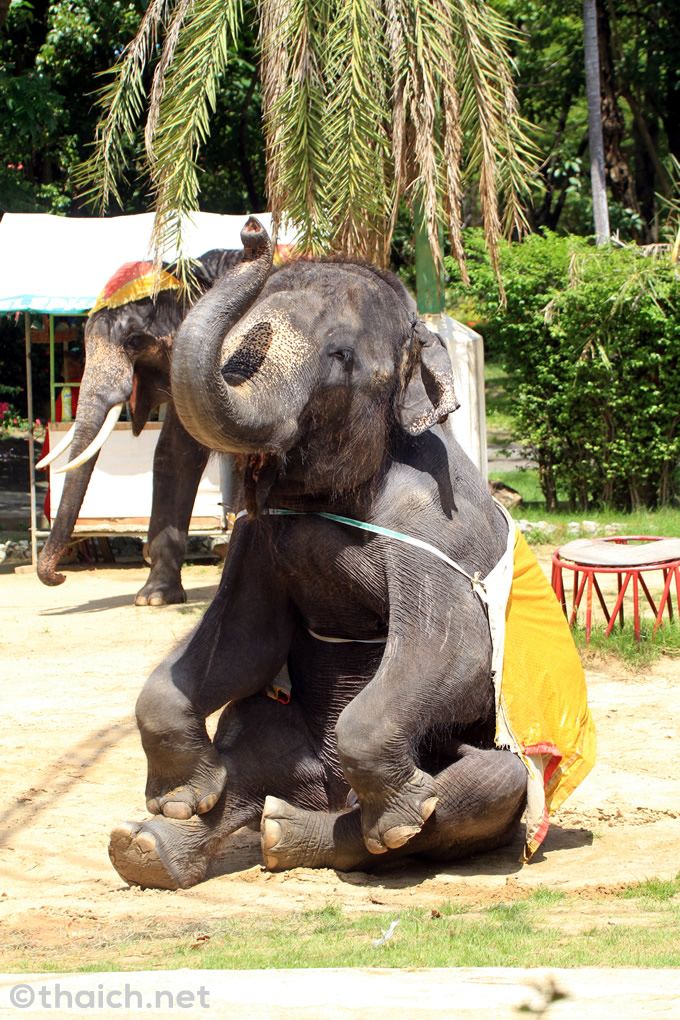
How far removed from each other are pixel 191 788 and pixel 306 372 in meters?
1.35

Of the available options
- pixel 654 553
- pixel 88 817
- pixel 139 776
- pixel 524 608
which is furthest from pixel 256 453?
pixel 654 553

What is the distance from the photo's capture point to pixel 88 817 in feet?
15.9

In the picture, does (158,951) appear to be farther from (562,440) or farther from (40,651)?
(562,440)

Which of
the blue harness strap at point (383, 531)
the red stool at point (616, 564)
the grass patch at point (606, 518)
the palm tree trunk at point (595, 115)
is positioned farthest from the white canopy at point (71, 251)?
the blue harness strap at point (383, 531)

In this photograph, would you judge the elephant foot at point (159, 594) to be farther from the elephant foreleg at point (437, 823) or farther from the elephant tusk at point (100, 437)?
the elephant foreleg at point (437, 823)

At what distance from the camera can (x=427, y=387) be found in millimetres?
3984

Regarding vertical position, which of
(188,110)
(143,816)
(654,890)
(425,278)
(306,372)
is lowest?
(143,816)

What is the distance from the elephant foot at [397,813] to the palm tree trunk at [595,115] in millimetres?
13241

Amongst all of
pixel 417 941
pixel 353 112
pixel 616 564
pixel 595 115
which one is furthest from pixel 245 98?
pixel 417 941

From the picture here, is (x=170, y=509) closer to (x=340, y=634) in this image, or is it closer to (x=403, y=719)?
(x=340, y=634)

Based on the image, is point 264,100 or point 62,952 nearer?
point 62,952

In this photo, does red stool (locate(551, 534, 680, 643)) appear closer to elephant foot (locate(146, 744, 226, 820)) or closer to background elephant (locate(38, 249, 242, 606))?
background elephant (locate(38, 249, 242, 606))

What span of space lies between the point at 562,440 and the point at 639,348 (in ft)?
4.34

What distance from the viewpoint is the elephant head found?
3.25 meters
